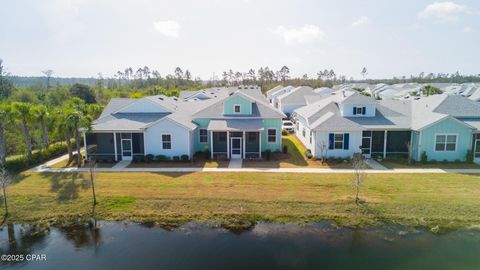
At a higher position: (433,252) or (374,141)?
(374,141)

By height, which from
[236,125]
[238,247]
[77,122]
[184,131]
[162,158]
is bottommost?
[238,247]

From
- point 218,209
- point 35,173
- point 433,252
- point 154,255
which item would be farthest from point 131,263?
point 35,173

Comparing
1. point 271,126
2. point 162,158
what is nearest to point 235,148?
point 271,126

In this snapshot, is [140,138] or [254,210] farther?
[140,138]

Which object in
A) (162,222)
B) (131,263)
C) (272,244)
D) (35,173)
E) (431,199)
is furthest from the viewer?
(35,173)

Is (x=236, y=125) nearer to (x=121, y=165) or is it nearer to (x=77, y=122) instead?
(x=121, y=165)

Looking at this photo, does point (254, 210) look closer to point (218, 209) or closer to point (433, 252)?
point (218, 209)

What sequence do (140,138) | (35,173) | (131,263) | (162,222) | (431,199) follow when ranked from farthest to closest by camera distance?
(140,138) → (35,173) → (431,199) → (162,222) → (131,263)

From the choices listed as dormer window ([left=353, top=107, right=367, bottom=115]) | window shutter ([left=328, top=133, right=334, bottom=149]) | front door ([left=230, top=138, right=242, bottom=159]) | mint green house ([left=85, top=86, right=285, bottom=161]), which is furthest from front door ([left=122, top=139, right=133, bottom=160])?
dormer window ([left=353, top=107, right=367, bottom=115])
